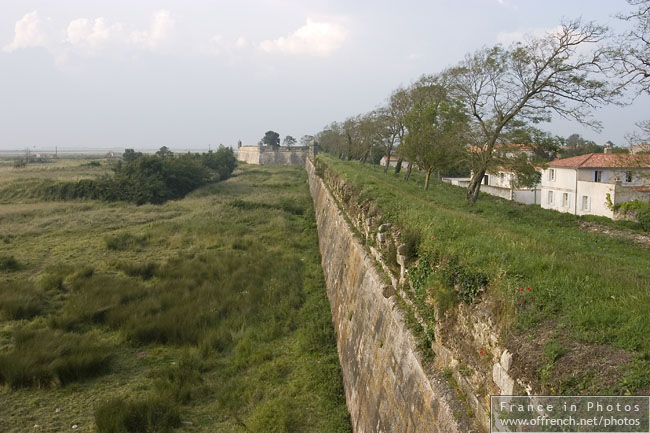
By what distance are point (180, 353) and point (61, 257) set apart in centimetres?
971

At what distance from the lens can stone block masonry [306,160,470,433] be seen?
349 centimetres

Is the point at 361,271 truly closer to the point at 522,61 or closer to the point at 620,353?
the point at 620,353

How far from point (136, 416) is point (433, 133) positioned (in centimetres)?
1769

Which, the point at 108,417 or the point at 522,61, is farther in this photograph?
the point at 522,61

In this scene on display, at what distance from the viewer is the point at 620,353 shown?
97.4 inches

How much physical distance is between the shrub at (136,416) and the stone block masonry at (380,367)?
266 cm

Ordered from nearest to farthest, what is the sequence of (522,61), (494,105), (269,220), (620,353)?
(620,353) → (522,61) → (494,105) → (269,220)

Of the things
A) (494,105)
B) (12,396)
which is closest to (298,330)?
(12,396)

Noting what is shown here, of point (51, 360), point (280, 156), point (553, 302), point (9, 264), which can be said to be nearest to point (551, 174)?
point (553, 302)

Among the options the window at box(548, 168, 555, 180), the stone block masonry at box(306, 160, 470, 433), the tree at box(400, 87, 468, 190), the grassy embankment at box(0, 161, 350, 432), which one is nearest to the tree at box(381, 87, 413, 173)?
the tree at box(400, 87, 468, 190)

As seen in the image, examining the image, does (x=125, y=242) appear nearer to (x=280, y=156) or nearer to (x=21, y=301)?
(x=21, y=301)

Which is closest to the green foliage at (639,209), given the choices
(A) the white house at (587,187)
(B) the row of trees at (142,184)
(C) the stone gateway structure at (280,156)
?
(A) the white house at (587,187)

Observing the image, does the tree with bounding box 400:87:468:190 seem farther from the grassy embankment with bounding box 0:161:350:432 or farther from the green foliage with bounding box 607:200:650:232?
the grassy embankment with bounding box 0:161:350:432

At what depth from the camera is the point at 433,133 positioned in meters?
20.3
